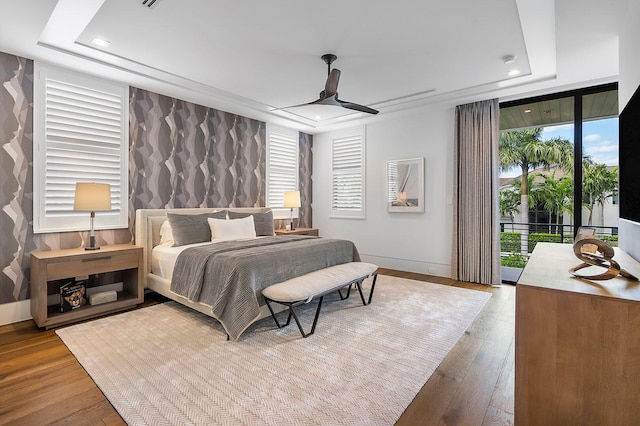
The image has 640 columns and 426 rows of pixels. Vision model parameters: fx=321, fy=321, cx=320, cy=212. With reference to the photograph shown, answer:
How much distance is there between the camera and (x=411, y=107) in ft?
16.4

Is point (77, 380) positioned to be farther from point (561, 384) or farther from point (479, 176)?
point (479, 176)

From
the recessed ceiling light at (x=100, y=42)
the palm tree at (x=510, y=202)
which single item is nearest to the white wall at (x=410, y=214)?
the palm tree at (x=510, y=202)

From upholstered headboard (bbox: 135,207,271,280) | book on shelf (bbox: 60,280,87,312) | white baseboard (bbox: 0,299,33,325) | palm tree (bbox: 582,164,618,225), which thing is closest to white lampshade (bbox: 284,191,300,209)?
upholstered headboard (bbox: 135,207,271,280)

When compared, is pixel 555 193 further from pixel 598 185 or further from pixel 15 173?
pixel 15 173

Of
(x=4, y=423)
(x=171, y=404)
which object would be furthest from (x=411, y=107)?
(x=4, y=423)

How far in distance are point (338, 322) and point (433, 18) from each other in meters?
2.82

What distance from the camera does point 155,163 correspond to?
4.30 metres

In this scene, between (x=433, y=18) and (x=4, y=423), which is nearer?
(x=4, y=423)

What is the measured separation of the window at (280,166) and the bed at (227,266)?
1.67 metres

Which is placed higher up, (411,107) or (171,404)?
(411,107)

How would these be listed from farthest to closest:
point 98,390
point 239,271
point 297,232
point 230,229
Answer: point 297,232 < point 230,229 < point 239,271 < point 98,390

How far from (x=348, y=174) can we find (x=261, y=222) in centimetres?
219

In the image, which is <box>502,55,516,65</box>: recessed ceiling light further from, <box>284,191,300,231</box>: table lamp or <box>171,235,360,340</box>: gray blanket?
<box>284,191,300,231</box>: table lamp

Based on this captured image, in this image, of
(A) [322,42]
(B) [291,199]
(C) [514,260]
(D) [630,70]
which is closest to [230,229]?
(B) [291,199]
